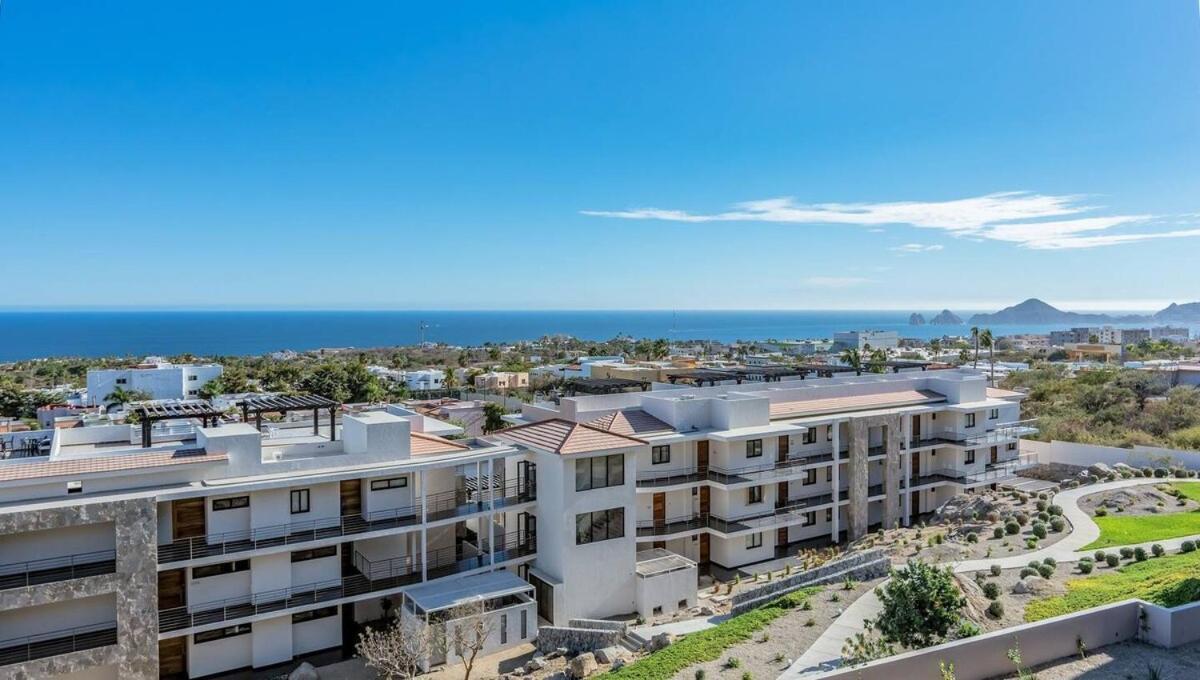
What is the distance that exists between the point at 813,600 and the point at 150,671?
19181 mm

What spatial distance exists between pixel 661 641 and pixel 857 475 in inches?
733

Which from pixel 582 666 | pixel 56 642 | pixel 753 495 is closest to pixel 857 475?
pixel 753 495

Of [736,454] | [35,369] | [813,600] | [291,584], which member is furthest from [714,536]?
[35,369]

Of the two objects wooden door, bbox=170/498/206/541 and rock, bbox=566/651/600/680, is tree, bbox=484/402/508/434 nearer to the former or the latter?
wooden door, bbox=170/498/206/541

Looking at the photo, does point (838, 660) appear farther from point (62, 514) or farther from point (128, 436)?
point (128, 436)

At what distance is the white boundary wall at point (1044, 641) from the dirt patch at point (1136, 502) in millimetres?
21085

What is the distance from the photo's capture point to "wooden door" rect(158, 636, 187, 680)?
22.6 metres

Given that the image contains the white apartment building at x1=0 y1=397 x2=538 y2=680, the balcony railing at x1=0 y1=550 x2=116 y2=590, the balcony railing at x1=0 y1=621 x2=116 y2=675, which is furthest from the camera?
the white apartment building at x1=0 y1=397 x2=538 y2=680

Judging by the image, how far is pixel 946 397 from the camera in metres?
42.5

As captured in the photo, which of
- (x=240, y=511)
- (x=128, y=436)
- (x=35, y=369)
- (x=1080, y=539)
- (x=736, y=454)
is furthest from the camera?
(x=35, y=369)

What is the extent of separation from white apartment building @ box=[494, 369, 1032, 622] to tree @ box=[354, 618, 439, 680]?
5.60m

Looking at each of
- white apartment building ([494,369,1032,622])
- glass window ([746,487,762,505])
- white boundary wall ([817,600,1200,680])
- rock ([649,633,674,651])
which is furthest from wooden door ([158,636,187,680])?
glass window ([746,487,762,505])

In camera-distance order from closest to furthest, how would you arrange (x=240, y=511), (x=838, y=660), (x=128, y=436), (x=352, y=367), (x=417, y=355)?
1. (x=838, y=660)
2. (x=240, y=511)
3. (x=128, y=436)
4. (x=352, y=367)
5. (x=417, y=355)

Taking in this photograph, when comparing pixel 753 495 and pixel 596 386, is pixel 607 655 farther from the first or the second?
pixel 596 386
